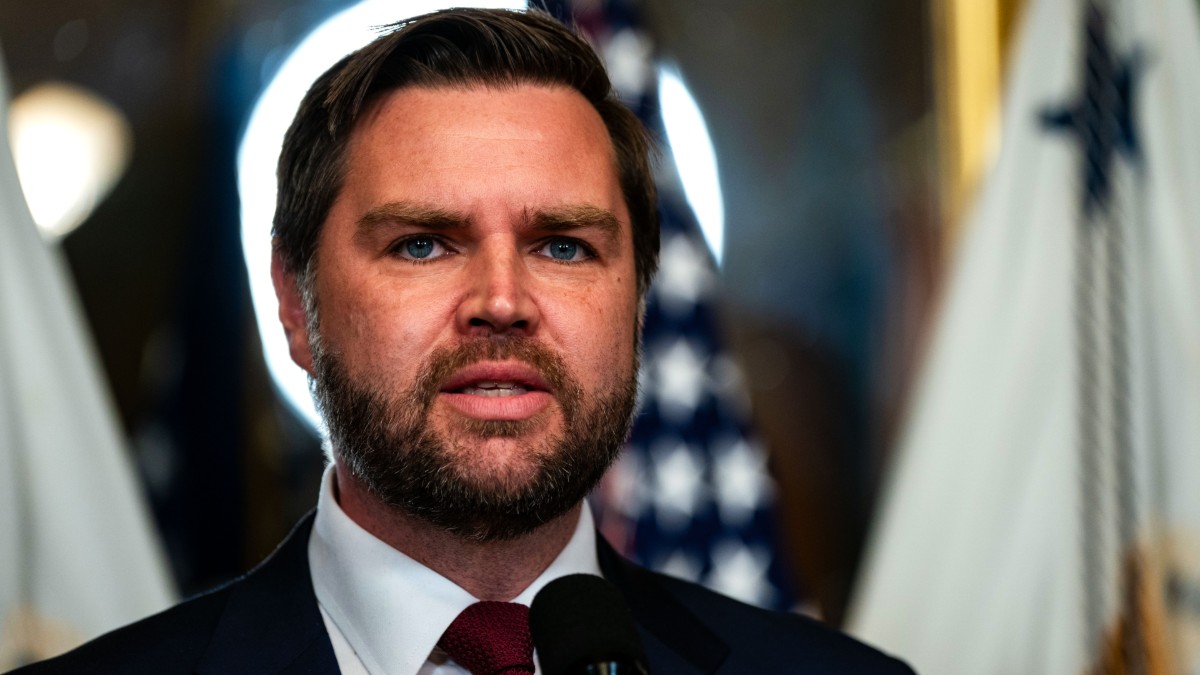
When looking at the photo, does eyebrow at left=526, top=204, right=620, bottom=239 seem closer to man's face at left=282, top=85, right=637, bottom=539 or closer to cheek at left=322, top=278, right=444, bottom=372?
man's face at left=282, top=85, right=637, bottom=539

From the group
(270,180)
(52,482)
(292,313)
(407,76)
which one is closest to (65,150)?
(270,180)

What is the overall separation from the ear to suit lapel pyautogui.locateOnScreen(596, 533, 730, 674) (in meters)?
0.55

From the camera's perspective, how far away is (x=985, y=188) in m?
3.16

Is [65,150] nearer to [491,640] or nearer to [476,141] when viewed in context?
[476,141]

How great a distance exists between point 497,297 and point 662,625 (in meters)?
0.60

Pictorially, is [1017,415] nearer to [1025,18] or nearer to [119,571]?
[1025,18]

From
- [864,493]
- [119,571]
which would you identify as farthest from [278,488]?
[864,493]

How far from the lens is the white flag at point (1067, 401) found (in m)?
2.89

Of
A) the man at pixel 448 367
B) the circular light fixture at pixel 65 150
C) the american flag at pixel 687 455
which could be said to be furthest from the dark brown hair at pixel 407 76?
the circular light fixture at pixel 65 150

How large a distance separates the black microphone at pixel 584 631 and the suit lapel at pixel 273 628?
1.61ft

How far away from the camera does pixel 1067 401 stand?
3006 millimetres

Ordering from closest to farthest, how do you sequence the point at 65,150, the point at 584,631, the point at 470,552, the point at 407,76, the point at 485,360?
the point at 584,631 → the point at 485,360 → the point at 470,552 → the point at 407,76 → the point at 65,150

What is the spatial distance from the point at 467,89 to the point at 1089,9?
76.9 inches

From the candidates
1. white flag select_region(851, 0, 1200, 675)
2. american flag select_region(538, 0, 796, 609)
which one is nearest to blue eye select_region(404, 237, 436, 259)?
american flag select_region(538, 0, 796, 609)
